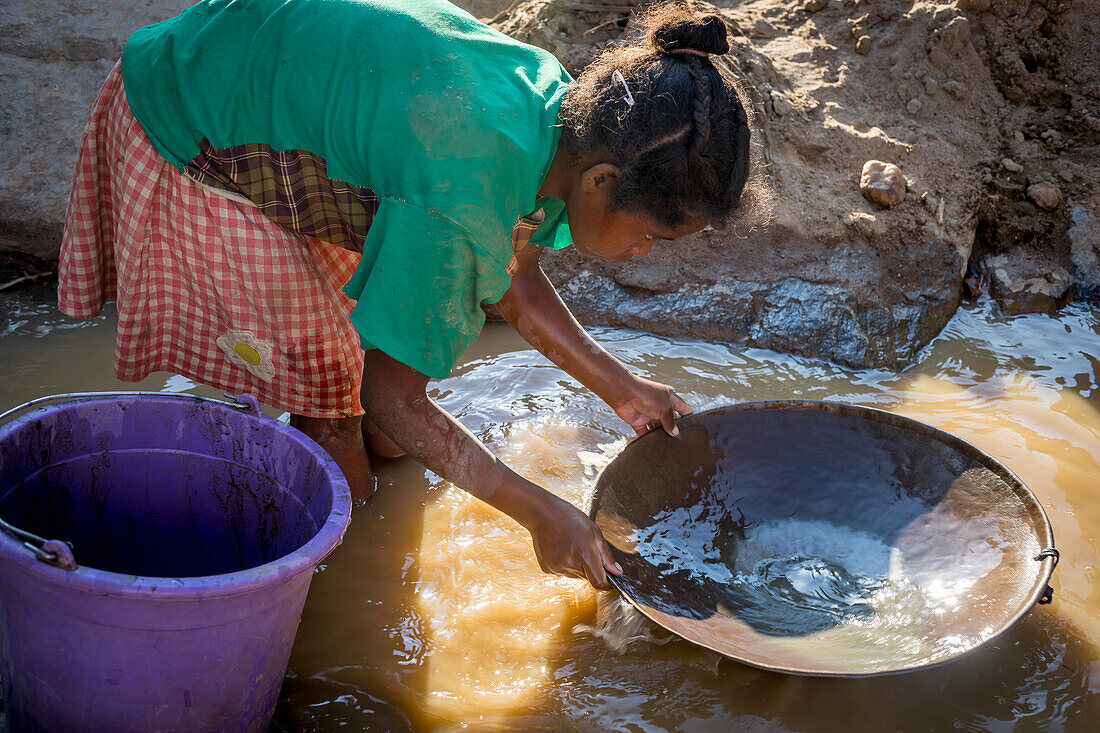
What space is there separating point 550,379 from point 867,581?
1337 mm

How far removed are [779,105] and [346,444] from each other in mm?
2614

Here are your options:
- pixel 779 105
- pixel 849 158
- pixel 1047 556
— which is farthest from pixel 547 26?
pixel 1047 556

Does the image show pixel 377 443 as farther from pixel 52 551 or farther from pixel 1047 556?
pixel 1047 556

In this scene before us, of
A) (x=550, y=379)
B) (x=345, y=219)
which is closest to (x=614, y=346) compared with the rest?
(x=550, y=379)

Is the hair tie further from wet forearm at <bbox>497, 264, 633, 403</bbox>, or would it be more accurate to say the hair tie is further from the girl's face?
wet forearm at <bbox>497, 264, 633, 403</bbox>

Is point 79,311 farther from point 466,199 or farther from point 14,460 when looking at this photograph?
point 466,199

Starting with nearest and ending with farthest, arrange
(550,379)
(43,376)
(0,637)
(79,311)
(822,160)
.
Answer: (0,637) → (79,311) → (43,376) → (550,379) → (822,160)

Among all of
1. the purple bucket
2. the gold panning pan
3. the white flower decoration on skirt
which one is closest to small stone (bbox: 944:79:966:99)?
the gold panning pan

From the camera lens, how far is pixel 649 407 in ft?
7.10

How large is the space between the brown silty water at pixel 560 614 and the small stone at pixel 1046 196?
1.07 meters

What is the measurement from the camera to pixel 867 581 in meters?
2.10

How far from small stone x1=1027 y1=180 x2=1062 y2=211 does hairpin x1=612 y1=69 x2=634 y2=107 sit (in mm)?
3169

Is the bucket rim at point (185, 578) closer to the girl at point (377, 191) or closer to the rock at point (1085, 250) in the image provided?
the girl at point (377, 191)

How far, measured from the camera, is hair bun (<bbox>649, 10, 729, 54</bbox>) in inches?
57.1
